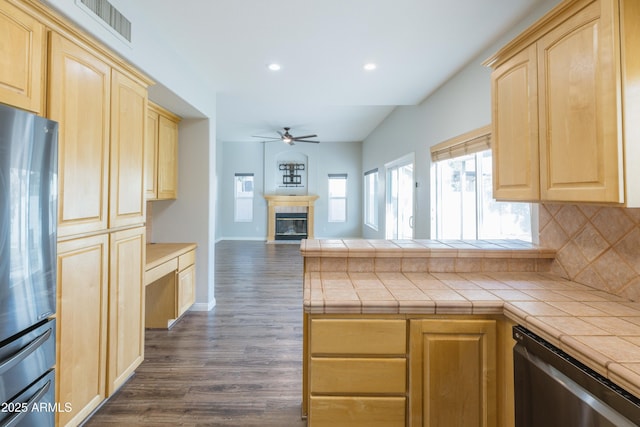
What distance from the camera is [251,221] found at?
9227 mm

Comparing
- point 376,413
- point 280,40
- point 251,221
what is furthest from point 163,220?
point 251,221

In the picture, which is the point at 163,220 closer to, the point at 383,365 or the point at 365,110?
the point at 383,365

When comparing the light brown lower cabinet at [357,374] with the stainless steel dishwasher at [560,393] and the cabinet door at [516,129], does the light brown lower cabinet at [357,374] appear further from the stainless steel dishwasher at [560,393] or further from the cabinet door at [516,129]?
the cabinet door at [516,129]

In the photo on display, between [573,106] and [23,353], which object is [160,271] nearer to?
[23,353]

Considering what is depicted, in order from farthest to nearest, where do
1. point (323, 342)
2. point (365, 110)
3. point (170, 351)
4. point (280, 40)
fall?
point (365, 110) < point (170, 351) < point (280, 40) < point (323, 342)

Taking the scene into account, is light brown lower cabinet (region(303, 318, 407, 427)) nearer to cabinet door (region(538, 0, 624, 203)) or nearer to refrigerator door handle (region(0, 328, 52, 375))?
cabinet door (region(538, 0, 624, 203))

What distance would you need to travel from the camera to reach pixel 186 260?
317cm

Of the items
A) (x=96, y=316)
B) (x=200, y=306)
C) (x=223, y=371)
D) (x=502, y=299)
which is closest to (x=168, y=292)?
(x=200, y=306)

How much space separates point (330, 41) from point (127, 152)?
68.8 inches

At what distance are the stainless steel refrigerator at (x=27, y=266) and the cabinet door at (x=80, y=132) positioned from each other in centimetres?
13

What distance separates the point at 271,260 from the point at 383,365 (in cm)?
524

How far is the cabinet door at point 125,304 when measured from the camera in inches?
73.5

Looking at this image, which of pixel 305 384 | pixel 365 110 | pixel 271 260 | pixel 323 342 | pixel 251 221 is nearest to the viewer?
pixel 323 342

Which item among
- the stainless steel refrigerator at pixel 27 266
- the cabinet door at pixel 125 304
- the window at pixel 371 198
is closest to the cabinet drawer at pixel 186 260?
the cabinet door at pixel 125 304
